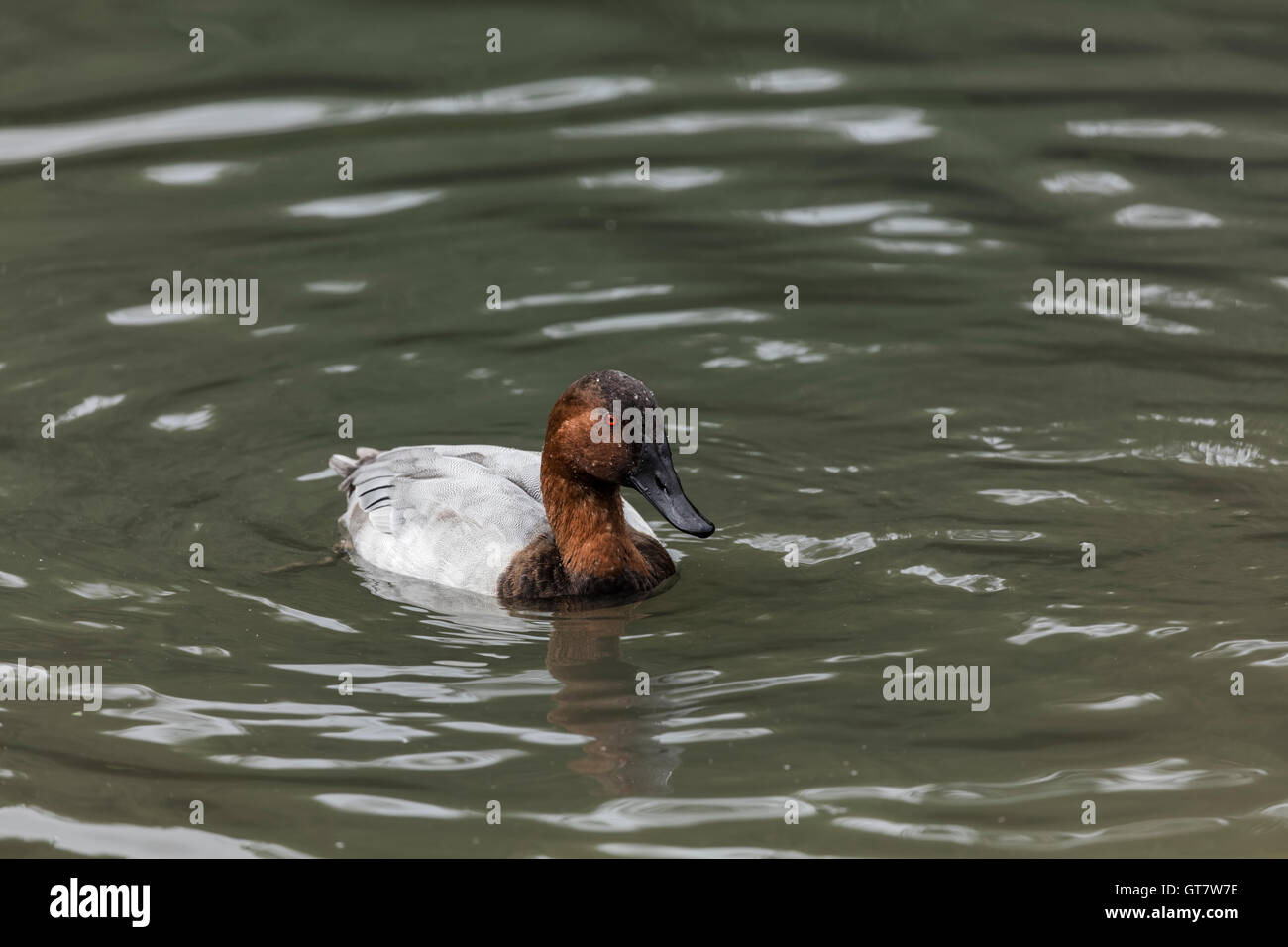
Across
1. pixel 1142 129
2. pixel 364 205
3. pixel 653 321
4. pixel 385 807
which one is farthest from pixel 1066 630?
pixel 1142 129

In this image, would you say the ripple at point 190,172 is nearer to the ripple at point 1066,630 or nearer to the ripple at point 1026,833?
the ripple at point 1066,630

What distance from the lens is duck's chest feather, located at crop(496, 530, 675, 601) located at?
8023 mm

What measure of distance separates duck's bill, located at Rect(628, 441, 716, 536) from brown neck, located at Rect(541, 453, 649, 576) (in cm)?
27

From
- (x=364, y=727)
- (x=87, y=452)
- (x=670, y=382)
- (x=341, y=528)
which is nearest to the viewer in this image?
(x=364, y=727)

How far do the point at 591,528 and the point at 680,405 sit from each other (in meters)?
2.49

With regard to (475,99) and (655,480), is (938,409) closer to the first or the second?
(655,480)

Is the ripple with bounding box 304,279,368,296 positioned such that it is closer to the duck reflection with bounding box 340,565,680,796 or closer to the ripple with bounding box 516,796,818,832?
the duck reflection with bounding box 340,565,680,796

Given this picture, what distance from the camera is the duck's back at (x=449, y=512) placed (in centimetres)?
830

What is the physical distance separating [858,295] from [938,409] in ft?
5.70

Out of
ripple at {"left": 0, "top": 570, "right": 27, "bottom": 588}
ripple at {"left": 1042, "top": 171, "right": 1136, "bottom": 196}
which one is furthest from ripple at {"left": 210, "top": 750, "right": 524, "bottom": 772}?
ripple at {"left": 1042, "top": 171, "right": 1136, "bottom": 196}

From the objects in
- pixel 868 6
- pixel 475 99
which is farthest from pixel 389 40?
pixel 868 6

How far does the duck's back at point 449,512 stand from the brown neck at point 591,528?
9.3 inches

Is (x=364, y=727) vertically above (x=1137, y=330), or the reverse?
(x=1137, y=330)

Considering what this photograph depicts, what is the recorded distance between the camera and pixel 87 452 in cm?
966
